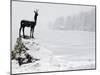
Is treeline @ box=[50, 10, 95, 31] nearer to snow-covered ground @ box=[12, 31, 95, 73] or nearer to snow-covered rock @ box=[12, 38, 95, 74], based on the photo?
snow-covered ground @ box=[12, 31, 95, 73]

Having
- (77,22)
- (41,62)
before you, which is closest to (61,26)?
(77,22)

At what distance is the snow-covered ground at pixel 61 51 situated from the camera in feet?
7.09

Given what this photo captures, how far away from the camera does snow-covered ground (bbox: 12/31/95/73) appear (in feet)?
7.09

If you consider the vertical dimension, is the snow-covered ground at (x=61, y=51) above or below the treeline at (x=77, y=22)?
below

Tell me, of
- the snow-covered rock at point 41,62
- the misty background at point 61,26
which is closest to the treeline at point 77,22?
the misty background at point 61,26

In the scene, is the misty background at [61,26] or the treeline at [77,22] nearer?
the misty background at [61,26]

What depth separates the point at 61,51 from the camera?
2.26m

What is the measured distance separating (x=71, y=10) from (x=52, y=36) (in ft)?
1.26

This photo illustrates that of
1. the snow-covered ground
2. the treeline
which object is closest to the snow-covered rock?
the snow-covered ground

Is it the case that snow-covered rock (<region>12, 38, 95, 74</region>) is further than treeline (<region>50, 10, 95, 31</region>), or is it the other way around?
treeline (<region>50, 10, 95, 31</region>)

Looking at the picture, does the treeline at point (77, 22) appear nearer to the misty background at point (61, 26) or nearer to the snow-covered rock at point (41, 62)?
the misty background at point (61, 26)

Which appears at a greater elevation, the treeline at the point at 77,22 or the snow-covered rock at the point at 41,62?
the treeline at the point at 77,22

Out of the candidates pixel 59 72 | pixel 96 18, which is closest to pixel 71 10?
pixel 96 18

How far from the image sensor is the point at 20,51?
83.6 inches
